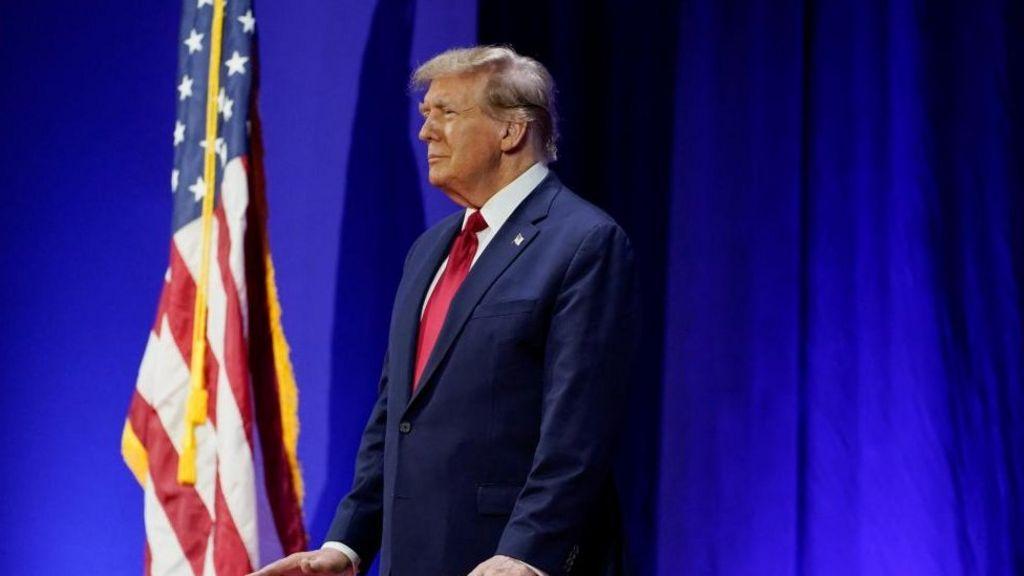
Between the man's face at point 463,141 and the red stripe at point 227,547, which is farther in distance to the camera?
the red stripe at point 227,547

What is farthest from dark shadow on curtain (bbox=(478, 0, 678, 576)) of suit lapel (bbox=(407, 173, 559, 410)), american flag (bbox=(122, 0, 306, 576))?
suit lapel (bbox=(407, 173, 559, 410))

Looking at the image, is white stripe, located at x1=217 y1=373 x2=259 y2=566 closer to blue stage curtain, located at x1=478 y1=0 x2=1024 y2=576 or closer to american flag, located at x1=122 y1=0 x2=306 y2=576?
american flag, located at x1=122 y1=0 x2=306 y2=576

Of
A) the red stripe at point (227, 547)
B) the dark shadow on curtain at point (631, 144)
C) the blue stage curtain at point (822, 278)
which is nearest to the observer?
the blue stage curtain at point (822, 278)

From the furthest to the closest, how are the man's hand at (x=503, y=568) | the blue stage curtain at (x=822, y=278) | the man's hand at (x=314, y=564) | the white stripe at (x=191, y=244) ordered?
the white stripe at (x=191, y=244)
the blue stage curtain at (x=822, y=278)
the man's hand at (x=314, y=564)
the man's hand at (x=503, y=568)

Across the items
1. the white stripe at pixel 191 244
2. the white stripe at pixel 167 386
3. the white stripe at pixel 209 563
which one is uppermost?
the white stripe at pixel 191 244

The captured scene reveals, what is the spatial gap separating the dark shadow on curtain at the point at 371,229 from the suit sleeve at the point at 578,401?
4.57ft

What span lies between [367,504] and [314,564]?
0.17m

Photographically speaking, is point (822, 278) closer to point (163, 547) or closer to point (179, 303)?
point (179, 303)

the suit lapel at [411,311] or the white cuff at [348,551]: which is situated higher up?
the suit lapel at [411,311]

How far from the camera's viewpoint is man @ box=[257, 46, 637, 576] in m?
1.74

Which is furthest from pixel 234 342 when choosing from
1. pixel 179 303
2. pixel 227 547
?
pixel 227 547

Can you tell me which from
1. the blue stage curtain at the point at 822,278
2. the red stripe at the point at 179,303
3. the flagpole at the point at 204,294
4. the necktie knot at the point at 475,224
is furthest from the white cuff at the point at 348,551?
the blue stage curtain at the point at 822,278

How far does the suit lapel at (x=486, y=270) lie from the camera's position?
1866 mm

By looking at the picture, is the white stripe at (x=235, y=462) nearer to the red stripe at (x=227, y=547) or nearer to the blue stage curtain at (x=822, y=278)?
the red stripe at (x=227, y=547)
